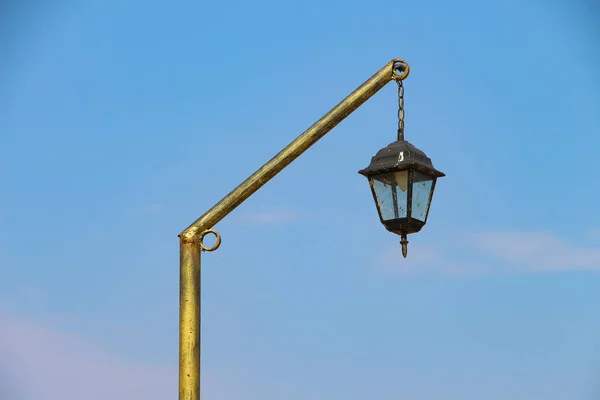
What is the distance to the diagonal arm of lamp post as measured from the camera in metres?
6.95

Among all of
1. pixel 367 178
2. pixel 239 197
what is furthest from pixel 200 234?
pixel 367 178

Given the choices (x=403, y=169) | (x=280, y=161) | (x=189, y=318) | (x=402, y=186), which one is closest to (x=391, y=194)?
(x=402, y=186)

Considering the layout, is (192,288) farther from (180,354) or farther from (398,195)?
(398,195)

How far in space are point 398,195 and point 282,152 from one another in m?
0.96

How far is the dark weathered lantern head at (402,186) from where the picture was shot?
721 centimetres

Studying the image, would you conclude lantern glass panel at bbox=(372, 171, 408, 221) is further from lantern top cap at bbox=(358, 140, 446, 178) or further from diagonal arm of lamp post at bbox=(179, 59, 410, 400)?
diagonal arm of lamp post at bbox=(179, 59, 410, 400)

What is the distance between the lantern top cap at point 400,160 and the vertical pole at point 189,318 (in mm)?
1502

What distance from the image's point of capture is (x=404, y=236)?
730 cm

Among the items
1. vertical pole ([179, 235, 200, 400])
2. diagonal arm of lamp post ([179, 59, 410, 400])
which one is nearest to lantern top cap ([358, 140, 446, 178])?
diagonal arm of lamp post ([179, 59, 410, 400])

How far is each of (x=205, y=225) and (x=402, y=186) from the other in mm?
1544

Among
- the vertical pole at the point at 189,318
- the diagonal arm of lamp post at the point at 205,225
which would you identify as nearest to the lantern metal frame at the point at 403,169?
the diagonal arm of lamp post at the point at 205,225

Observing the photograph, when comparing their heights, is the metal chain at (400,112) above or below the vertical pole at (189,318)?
above

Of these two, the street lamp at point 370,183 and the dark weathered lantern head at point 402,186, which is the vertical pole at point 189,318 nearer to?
the street lamp at point 370,183

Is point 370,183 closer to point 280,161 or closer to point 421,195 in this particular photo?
point 421,195
